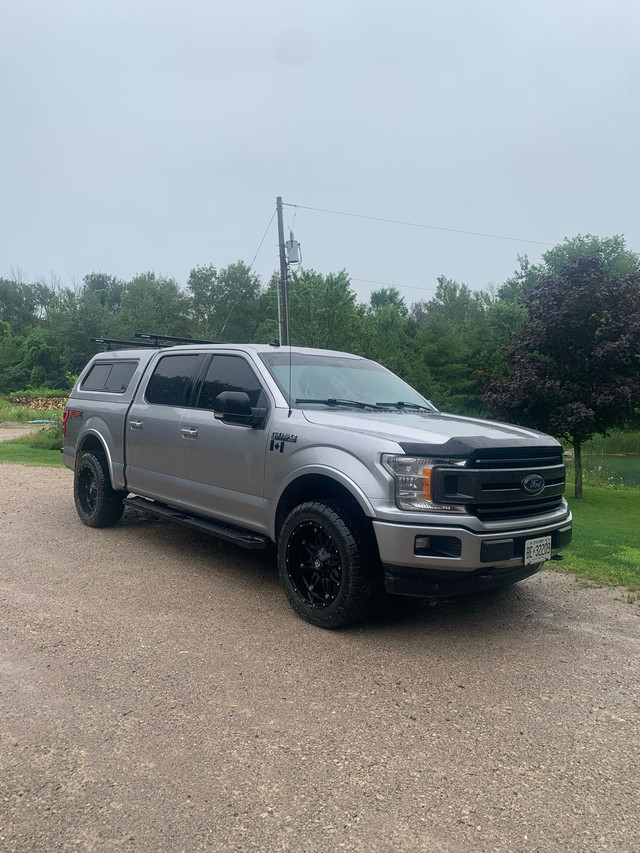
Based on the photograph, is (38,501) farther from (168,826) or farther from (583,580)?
(168,826)

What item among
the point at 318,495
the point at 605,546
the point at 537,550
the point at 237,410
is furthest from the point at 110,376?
the point at 605,546

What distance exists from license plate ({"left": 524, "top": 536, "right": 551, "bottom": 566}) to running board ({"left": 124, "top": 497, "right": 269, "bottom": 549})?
1.95m

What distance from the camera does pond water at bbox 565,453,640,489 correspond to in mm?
19125

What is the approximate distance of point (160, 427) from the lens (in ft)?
21.3

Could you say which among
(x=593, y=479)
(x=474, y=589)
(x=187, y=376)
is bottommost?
(x=593, y=479)

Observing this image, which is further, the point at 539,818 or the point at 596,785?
the point at 596,785

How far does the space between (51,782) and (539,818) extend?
1970mm

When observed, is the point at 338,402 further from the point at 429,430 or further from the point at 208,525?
the point at 208,525

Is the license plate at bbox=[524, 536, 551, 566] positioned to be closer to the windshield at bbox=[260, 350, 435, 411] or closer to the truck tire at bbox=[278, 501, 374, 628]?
the truck tire at bbox=[278, 501, 374, 628]

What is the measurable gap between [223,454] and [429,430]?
6.15 feet

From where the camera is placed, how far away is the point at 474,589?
4.36 metres

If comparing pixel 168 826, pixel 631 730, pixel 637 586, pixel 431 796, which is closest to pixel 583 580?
pixel 637 586

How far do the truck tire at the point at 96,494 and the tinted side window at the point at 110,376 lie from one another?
0.79 m

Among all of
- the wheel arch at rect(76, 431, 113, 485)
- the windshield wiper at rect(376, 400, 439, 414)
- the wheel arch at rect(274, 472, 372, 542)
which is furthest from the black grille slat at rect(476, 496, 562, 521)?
the wheel arch at rect(76, 431, 113, 485)
